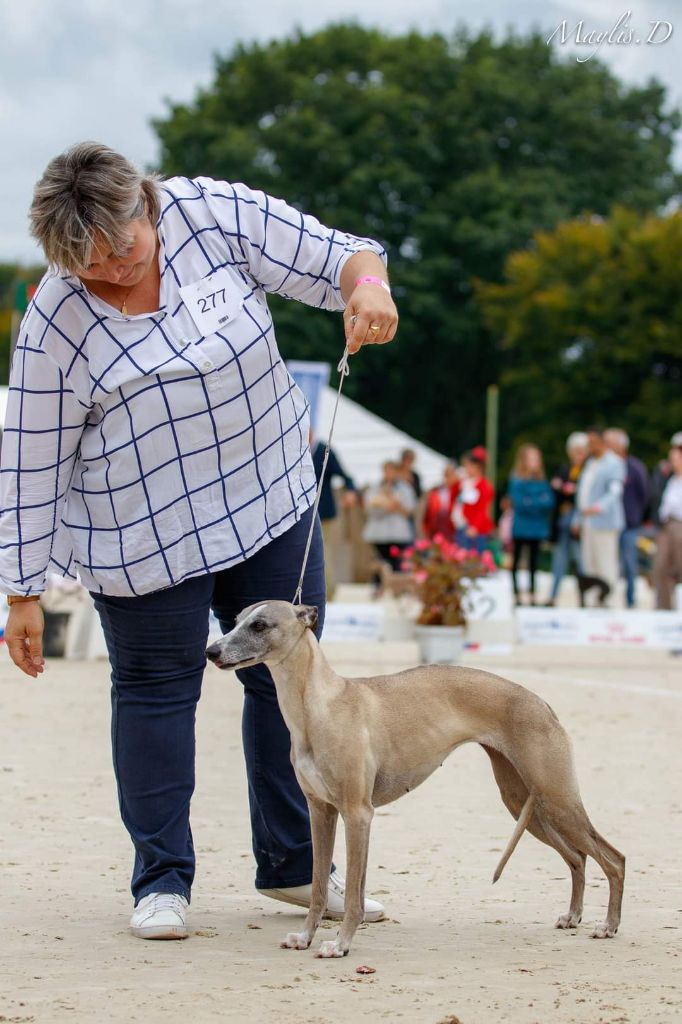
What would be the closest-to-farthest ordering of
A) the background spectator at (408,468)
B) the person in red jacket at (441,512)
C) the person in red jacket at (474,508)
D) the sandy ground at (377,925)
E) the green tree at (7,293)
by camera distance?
the sandy ground at (377,925) < the person in red jacket at (474,508) < the person in red jacket at (441,512) < the background spectator at (408,468) < the green tree at (7,293)

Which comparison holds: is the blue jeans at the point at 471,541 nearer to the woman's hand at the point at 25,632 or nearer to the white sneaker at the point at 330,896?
the white sneaker at the point at 330,896

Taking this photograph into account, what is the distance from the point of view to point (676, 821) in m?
5.92

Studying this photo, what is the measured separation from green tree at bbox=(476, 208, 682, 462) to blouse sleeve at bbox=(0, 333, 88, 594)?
3374 centimetres

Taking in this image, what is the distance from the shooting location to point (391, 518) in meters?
18.1

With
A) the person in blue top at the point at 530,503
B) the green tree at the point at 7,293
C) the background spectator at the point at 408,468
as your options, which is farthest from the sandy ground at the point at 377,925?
the green tree at the point at 7,293

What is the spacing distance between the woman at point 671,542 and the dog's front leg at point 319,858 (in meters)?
9.75

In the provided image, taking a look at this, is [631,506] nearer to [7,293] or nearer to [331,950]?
[331,950]

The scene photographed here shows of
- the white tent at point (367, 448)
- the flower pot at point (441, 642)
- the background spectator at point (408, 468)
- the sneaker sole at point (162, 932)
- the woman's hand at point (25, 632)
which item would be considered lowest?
the sneaker sole at point (162, 932)

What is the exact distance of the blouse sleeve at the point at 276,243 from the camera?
409 cm

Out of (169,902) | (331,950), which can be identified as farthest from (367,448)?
(331,950)

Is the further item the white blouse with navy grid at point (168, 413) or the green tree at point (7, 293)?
the green tree at point (7, 293)

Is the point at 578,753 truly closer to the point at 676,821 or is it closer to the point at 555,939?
the point at 676,821

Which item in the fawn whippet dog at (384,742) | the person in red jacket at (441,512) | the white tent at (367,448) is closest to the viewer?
the fawn whippet dog at (384,742)

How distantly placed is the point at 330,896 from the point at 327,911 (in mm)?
44
